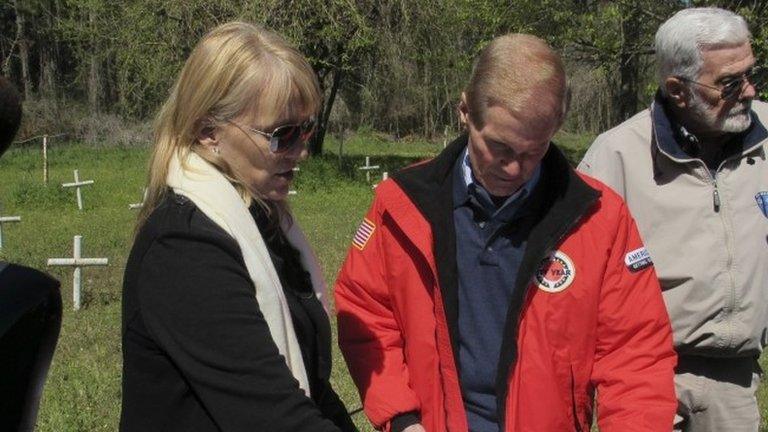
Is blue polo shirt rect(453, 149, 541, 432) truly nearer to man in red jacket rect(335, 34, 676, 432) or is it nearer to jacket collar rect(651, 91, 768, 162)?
man in red jacket rect(335, 34, 676, 432)

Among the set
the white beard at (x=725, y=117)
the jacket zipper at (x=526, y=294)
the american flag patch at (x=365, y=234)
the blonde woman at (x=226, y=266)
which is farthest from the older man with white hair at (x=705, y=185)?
the blonde woman at (x=226, y=266)

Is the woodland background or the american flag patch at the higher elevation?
the american flag patch

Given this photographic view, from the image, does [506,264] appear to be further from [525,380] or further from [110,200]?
[110,200]

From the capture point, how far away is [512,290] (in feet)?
7.40

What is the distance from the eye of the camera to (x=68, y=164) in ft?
82.9

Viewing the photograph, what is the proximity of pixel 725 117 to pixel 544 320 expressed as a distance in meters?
0.96

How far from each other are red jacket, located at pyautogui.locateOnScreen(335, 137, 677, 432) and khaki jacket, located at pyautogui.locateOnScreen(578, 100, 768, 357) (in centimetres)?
58

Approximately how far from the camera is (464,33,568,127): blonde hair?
7.04 feet

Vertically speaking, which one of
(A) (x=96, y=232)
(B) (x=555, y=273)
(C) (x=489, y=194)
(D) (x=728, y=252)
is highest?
(C) (x=489, y=194)

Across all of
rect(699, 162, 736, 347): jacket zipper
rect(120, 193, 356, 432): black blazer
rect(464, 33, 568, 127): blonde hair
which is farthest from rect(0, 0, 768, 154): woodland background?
rect(120, 193, 356, 432): black blazer

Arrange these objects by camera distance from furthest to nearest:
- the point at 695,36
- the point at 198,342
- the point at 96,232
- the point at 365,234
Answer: the point at 96,232 < the point at 695,36 < the point at 365,234 < the point at 198,342

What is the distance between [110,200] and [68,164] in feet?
26.2

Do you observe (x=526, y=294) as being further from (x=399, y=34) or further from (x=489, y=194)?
(x=399, y=34)

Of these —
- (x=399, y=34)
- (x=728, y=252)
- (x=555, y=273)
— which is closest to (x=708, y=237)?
(x=728, y=252)
